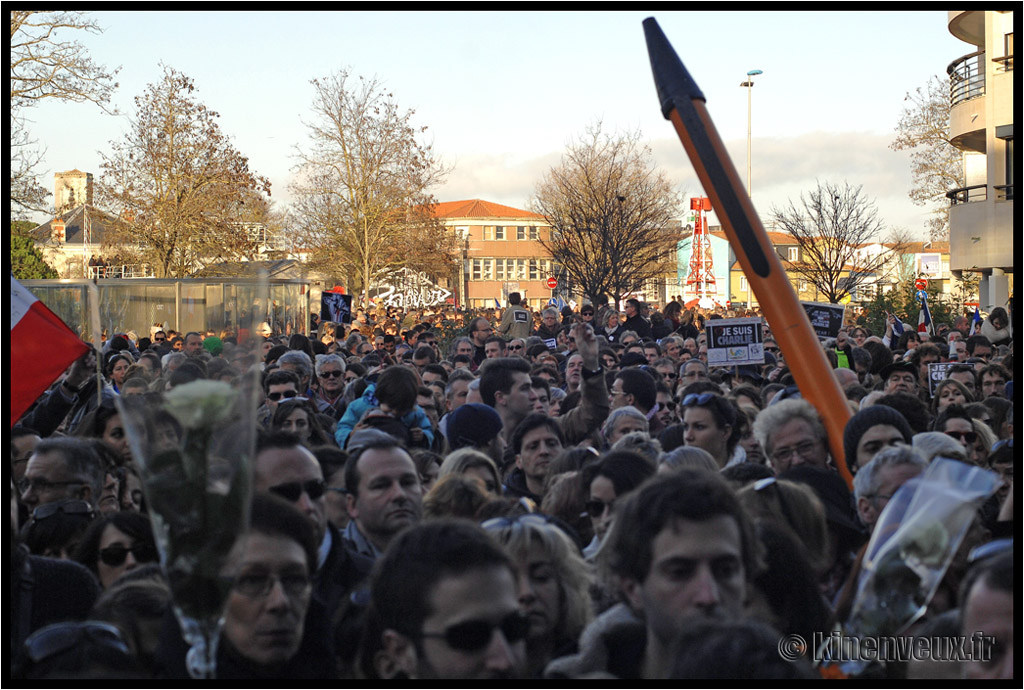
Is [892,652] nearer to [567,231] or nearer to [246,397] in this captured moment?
[246,397]

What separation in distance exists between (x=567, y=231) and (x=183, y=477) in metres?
31.9

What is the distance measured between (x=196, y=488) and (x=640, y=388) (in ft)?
18.3

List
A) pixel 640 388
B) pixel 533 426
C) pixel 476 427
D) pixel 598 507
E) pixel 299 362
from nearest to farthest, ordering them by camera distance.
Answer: pixel 598 507, pixel 533 426, pixel 476 427, pixel 640 388, pixel 299 362

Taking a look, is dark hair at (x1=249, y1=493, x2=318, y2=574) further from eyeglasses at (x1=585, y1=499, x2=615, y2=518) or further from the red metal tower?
the red metal tower

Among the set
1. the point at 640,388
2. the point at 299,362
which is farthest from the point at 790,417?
the point at 299,362

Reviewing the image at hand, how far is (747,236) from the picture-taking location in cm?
518

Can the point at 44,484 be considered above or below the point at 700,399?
below

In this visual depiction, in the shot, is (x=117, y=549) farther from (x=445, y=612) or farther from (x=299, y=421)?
(x=299, y=421)

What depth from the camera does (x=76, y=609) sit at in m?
3.75

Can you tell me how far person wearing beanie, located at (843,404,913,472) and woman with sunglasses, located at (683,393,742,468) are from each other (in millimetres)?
971

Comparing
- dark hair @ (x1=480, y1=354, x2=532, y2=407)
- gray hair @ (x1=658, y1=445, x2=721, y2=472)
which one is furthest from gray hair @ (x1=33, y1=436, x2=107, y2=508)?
dark hair @ (x1=480, y1=354, x2=532, y2=407)

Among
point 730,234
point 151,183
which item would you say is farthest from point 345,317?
point 730,234

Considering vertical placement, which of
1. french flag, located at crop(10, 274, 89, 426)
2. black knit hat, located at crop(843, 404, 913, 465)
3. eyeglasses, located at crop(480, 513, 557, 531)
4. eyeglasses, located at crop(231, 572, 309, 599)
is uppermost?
french flag, located at crop(10, 274, 89, 426)

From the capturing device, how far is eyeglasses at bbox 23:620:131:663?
290cm
